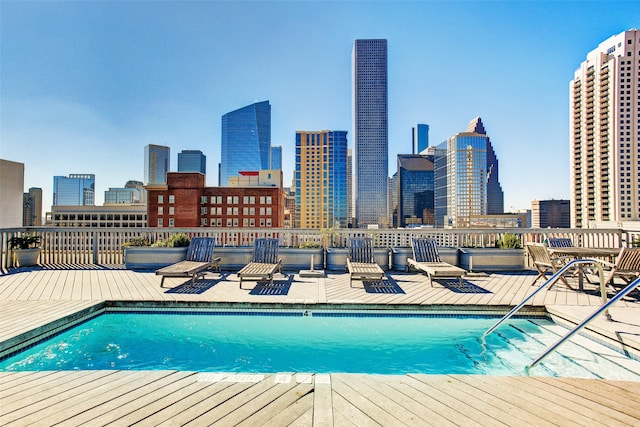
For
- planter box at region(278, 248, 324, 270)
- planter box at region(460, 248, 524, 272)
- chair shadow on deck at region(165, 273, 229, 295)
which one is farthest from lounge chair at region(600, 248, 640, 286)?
chair shadow on deck at region(165, 273, 229, 295)

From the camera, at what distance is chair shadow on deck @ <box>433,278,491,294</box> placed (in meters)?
5.53

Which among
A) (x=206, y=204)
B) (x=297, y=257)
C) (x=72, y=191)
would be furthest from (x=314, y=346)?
(x=72, y=191)

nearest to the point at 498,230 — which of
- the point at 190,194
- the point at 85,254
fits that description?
the point at 85,254

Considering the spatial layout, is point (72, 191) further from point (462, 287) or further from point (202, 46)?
point (462, 287)

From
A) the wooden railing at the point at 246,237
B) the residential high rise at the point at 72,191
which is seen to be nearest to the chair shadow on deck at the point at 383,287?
the wooden railing at the point at 246,237

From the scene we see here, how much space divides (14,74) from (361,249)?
44.2ft

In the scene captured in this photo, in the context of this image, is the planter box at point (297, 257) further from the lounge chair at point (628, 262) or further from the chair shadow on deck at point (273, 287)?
the lounge chair at point (628, 262)

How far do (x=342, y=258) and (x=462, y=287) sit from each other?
290 cm

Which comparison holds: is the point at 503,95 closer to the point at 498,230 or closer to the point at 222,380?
the point at 498,230

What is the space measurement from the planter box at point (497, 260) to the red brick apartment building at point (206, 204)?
56.9 metres

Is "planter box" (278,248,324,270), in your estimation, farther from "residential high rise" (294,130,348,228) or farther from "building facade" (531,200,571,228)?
"building facade" (531,200,571,228)

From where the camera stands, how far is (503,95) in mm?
19266

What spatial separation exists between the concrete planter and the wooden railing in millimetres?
171

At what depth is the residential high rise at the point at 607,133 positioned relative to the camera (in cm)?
6912
